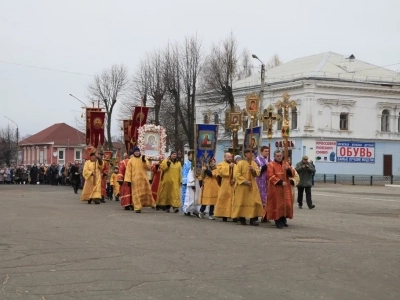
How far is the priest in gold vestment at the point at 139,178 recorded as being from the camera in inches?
821

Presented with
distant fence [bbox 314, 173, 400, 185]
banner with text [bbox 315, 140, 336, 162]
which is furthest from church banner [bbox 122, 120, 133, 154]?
banner with text [bbox 315, 140, 336, 162]

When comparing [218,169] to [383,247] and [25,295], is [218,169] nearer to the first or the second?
[383,247]

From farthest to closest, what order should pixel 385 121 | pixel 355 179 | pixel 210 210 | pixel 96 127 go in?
pixel 385 121 < pixel 355 179 < pixel 96 127 < pixel 210 210

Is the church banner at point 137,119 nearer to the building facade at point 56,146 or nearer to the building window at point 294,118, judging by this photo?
the building window at point 294,118

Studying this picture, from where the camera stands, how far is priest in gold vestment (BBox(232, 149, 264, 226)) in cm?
1653

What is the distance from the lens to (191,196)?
19297mm

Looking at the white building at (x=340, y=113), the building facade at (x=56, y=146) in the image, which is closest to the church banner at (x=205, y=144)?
the white building at (x=340, y=113)

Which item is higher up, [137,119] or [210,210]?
[137,119]

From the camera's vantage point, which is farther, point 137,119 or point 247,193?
point 137,119

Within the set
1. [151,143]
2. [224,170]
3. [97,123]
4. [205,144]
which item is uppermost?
[97,123]

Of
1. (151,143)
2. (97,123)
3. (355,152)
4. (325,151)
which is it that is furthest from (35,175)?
(151,143)

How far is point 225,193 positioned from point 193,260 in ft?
25.0

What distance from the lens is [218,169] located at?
17891 mm

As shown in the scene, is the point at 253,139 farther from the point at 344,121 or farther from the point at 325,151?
the point at 344,121
